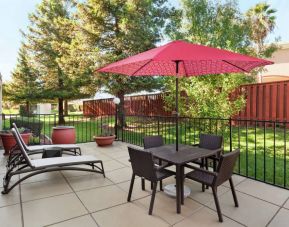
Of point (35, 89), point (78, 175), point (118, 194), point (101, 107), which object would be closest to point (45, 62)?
point (35, 89)

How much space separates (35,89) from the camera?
14.4m

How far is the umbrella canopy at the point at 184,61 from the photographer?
2232mm

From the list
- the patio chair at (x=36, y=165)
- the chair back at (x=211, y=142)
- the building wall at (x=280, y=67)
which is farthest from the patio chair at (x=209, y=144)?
the building wall at (x=280, y=67)

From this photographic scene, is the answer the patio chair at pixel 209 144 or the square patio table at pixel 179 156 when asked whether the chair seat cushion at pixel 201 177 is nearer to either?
the square patio table at pixel 179 156

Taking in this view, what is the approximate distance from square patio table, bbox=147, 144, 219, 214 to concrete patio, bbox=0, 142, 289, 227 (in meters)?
0.25

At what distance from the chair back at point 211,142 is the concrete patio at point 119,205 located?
625 mm

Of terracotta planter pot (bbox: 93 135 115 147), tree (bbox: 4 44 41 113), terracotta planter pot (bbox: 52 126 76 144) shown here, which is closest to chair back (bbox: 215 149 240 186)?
terracotta planter pot (bbox: 93 135 115 147)

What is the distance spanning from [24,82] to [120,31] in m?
9.68

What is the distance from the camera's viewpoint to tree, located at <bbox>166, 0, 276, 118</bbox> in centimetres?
602

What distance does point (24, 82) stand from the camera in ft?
50.1

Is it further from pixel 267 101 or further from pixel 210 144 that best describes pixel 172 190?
pixel 267 101

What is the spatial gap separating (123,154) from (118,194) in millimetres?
2192

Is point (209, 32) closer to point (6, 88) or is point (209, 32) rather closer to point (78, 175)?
point (78, 175)

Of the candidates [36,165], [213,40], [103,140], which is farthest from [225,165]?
[213,40]
